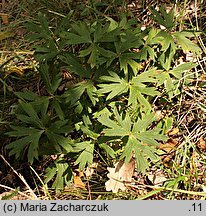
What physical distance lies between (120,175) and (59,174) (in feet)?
1.11

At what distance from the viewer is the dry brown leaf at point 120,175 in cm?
232

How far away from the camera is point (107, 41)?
224 cm

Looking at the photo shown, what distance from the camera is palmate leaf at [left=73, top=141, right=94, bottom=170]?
225 centimetres

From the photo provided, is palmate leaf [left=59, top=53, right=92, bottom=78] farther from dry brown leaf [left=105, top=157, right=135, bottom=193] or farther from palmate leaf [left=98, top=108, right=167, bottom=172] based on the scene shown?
dry brown leaf [left=105, top=157, right=135, bottom=193]

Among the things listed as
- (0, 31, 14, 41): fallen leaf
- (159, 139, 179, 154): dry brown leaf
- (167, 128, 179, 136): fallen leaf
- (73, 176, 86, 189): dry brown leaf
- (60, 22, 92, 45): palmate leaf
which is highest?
(0, 31, 14, 41): fallen leaf

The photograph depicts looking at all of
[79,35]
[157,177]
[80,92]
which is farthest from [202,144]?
[79,35]

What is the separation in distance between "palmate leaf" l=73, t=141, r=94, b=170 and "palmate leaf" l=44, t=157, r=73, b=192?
13cm

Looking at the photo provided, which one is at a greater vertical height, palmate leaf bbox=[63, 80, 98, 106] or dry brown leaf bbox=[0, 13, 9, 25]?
dry brown leaf bbox=[0, 13, 9, 25]

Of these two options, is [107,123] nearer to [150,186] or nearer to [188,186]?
[150,186]

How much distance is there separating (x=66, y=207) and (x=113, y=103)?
2.03 feet

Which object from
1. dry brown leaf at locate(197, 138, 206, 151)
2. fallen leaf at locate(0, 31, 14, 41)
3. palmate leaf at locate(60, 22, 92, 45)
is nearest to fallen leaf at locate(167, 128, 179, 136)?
dry brown leaf at locate(197, 138, 206, 151)

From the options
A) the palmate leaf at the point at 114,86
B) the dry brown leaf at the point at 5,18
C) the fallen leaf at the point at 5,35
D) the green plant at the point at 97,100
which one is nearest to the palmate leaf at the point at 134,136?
the green plant at the point at 97,100

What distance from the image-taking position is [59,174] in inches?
92.3

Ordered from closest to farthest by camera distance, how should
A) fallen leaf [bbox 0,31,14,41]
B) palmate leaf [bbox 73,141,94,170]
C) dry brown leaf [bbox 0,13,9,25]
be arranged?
palmate leaf [bbox 73,141,94,170] < fallen leaf [bbox 0,31,14,41] < dry brown leaf [bbox 0,13,9,25]
